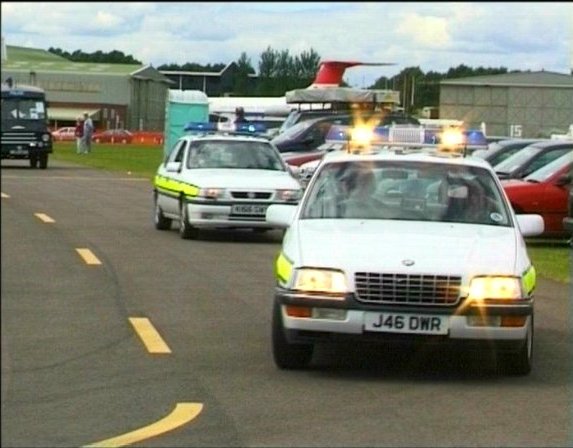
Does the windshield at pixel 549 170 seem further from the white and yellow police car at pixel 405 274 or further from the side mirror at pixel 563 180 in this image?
the white and yellow police car at pixel 405 274

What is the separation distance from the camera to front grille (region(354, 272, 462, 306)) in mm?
8672

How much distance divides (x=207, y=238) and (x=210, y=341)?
967cm

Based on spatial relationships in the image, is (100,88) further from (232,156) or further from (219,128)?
(219,128)

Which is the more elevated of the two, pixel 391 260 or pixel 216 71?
pixel 216 71

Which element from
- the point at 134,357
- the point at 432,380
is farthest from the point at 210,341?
the point at 432,380

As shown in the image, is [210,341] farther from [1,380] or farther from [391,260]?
[1,380]

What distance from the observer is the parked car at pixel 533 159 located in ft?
71.4

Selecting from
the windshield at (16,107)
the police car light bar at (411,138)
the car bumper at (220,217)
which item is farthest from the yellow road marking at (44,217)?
the windshield at (16,107)

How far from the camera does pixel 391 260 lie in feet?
28.9

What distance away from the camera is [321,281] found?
884 centimetres

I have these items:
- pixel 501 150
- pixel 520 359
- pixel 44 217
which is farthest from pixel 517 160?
pixel 520 359

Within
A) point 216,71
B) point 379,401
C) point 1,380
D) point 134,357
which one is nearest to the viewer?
point 1,380

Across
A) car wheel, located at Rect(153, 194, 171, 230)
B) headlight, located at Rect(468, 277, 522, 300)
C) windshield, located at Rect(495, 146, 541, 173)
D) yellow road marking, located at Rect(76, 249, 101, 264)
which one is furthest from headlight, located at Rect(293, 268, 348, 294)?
windshield, located at Rect(495, 146, 541, 173)

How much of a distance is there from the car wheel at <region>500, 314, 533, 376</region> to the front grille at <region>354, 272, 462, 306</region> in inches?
25.7
